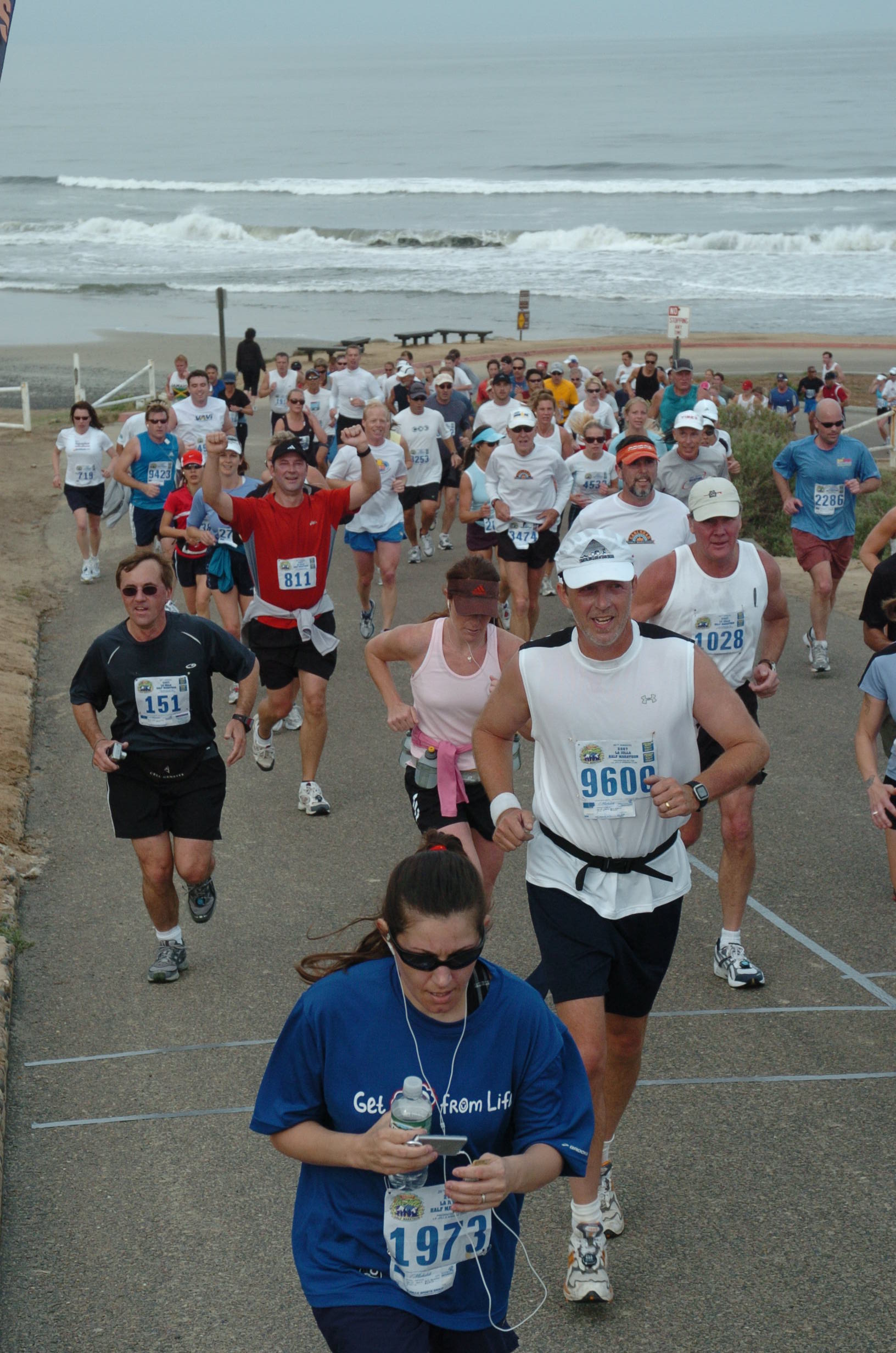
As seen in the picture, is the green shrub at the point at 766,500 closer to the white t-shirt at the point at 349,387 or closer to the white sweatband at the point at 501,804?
the white t-shirt at the point at 349,387

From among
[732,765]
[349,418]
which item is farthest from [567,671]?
[349,418]

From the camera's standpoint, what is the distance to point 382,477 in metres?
12.6

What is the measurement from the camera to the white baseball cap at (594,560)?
4.19 m

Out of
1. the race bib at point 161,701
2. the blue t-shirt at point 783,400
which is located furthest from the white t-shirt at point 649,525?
the blue t-shirt at point 783,400

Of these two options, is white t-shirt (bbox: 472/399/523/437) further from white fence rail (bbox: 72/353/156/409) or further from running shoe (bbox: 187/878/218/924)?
white fence rail (bbox: 72/353/156/409)

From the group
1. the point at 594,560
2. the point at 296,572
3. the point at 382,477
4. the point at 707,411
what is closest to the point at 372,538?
Result: the point at 382,477

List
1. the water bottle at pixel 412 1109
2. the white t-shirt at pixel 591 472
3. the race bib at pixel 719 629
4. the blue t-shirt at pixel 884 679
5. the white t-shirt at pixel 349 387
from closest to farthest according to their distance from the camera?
1. the water bottle at pixel 412 1109
2. the blue t-shirt at pixel 884 679
3. the race bib at pixel 719 629
4. the white t-shirt at pixel 591 472
5. the white t-shirt at pixel 349 387

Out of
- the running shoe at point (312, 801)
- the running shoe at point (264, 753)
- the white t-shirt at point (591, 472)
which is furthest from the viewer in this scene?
the white t-shirt at point (591, 472)

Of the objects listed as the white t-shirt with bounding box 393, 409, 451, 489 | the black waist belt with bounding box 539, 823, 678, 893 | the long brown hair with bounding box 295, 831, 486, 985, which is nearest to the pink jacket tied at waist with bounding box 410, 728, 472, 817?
the black waist belt with bounding box 539, 823, 678, 893

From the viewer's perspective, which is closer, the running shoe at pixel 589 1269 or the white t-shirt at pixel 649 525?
the running shoe at pixel 589 1269

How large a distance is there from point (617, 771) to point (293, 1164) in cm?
198

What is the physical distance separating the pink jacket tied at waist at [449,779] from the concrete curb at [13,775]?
200 cm

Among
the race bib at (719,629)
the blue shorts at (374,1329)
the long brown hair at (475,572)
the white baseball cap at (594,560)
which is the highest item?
the white baseball cap at (594,560)

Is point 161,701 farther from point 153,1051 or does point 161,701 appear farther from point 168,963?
point 153,1051
